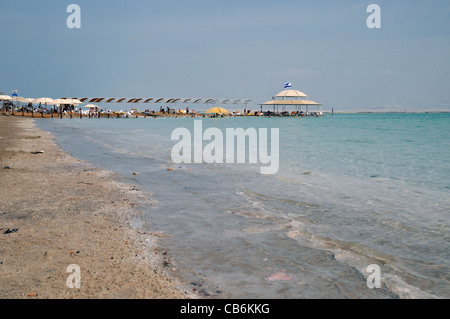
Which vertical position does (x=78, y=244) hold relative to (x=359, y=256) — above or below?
above

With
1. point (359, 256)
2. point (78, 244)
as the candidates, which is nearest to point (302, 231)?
point (359, 256)

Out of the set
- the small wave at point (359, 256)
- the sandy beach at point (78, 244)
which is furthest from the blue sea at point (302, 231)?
the sandy beach at point (78, 244)

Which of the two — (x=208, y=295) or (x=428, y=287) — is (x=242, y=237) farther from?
(x=428, y=287)

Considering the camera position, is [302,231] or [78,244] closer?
[78,244]

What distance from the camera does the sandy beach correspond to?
2.92 meters

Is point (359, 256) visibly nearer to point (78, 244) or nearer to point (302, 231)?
point (302, 231)

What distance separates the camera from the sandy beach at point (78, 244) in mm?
2920

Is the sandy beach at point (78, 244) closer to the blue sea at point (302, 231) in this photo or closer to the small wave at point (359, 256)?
the blue sea at point (302, 231)

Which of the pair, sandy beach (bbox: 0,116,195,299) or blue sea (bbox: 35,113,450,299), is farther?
blue sea (bbox: 35,113,450,299)

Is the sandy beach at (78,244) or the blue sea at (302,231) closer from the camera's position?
the sandy beach at (78,244)

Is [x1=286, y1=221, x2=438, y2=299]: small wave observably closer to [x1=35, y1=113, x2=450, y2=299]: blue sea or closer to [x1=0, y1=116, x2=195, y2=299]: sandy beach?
[x1=35, y1=113, x2=450, y2=299]: blue sea

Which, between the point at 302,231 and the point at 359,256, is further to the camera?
the point at 302,231

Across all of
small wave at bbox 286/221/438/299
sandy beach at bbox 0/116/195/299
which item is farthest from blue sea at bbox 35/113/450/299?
sandy beach at bbox 0/116/195/299

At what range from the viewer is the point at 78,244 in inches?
153
